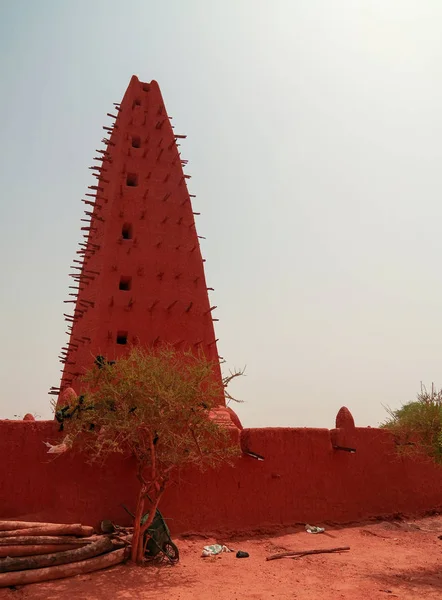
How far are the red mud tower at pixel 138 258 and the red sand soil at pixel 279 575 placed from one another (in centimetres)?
710

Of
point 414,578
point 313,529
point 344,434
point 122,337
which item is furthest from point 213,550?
point 122,337

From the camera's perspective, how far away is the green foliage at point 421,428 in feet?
42.6

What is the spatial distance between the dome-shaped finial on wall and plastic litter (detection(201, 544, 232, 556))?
4.97m

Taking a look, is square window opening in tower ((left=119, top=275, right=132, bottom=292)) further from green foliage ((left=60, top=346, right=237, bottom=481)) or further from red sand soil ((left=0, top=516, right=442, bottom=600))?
red sand soil ((left=0, top=516, right=442, bottom=600))

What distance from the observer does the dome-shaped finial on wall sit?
47.2ft

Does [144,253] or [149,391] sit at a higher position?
[144,253]

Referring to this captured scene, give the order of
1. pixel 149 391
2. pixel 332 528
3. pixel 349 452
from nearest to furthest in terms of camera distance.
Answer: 1. pixel 149 391
2. pixel 332 528
3. pixel 349 452

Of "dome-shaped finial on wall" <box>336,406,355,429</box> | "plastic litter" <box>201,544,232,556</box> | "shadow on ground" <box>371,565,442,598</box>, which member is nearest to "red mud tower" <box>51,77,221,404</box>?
"dome-shaped finial on wall" <box>336,406,355,429</box>

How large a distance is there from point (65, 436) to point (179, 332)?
7.04 meters

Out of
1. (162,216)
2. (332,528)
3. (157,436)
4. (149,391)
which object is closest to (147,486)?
(157,436)

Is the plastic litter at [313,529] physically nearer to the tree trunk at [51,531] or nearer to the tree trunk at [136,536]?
the tree trunk at [136,536]

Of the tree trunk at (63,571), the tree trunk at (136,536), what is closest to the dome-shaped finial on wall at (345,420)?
the tree trunk at (136,536)

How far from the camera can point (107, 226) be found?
1830cm

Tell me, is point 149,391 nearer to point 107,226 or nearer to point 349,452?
point 349,452
